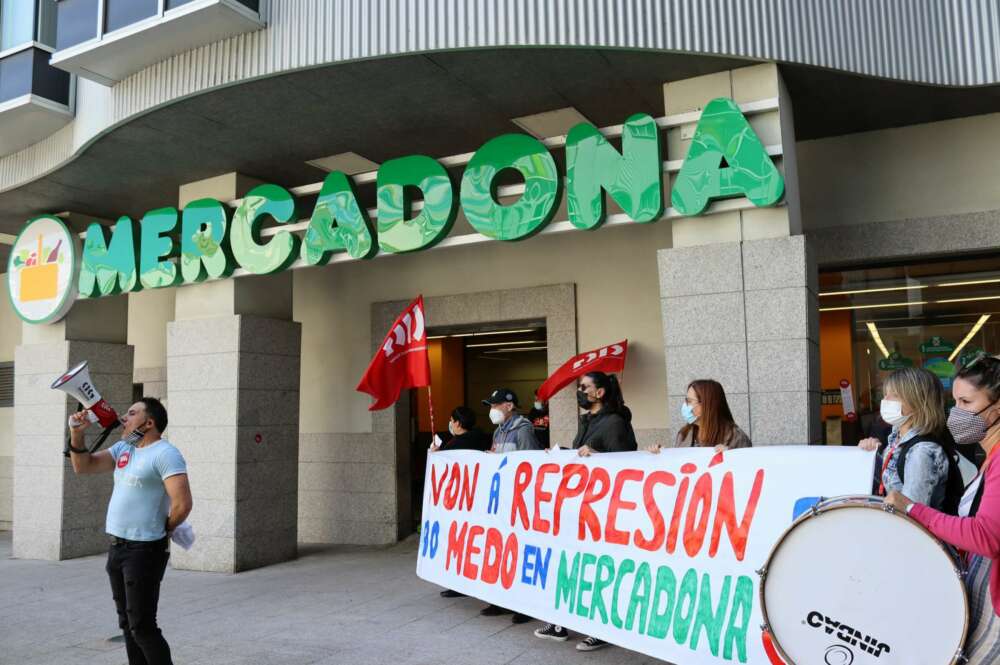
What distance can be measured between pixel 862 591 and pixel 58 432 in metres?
10.9

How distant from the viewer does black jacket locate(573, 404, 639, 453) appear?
6156 mm

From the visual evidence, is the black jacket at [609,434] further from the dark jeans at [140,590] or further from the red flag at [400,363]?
the dark jeans at [140,590]

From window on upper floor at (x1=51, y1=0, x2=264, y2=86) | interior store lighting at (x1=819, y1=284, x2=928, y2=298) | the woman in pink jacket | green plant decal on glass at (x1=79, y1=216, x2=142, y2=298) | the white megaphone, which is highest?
window on upper floor at (x1=51, y1=0, x2=264, y2=86)

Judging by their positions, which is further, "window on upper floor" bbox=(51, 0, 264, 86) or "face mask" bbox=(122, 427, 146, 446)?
"window on upper floor" bbox=(51, 0, 264, 86)

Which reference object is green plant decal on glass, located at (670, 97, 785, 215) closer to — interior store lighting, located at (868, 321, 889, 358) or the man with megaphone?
interior store lighting, located at (868, 321, 889, 358)

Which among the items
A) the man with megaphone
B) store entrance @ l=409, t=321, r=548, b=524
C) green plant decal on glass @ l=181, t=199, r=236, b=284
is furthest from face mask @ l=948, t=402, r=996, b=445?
green plant decal on glass @ l=181, t=199, r=236, b=284

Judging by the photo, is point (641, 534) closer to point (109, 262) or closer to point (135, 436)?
point (135, 436)

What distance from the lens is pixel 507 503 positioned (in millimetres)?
6422

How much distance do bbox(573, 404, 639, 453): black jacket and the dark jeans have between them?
297cm

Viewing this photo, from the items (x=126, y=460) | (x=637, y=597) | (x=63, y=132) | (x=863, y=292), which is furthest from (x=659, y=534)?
(x=63, y=132)

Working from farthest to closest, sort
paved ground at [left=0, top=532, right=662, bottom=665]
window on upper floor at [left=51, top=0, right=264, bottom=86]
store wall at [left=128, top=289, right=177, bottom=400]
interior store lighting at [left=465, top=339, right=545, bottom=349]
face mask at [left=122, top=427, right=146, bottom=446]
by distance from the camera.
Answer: interior store lighting at [left=465, top=339, right=545, bottom=349], store wall at [left=128, top=289, right=177, bottom=400], window on upper floor at [left=51, top=0, right=264, bottom=86], paved ground at [left=0, top=532, right=662, bottom=665], face mask at [left=122, top=427, right=146, bottom=446]

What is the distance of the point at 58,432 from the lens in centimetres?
1135

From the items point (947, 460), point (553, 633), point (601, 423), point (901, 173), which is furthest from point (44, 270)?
point (947, 460)

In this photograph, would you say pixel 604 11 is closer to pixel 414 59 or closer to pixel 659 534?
pixel 414 59
